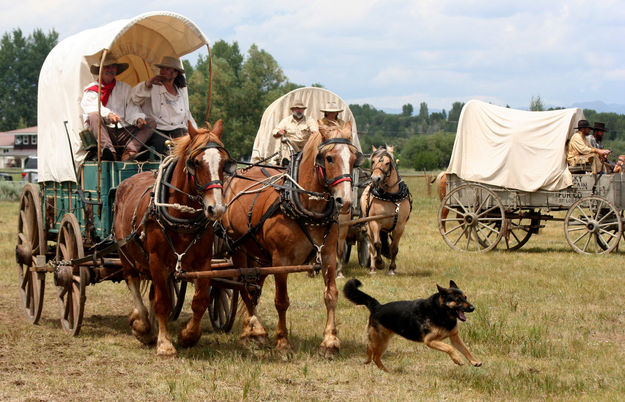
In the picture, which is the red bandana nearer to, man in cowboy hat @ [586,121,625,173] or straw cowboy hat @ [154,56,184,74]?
straw cowboy hat @ [154,56,184,74]

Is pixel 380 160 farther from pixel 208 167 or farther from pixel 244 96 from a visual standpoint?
pixel 244 96

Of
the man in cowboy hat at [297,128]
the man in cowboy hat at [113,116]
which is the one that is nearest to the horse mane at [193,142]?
the man in cowboy hat at [113,116]

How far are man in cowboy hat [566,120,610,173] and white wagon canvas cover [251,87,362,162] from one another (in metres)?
4.76

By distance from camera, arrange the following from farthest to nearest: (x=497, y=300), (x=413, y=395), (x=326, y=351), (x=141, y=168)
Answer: (x=497, y=300), (x=141, y=168), (x=326, y=351), (x=413, y=395)

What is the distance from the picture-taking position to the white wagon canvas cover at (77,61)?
8844mm

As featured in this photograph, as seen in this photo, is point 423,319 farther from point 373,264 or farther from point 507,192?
point 507,192

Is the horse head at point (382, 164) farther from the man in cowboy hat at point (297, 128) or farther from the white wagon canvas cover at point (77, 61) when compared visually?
the white wagon canvas cover at point (77, 61)

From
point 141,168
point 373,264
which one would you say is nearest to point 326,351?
point 141,168

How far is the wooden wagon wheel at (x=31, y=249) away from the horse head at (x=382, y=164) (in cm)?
503

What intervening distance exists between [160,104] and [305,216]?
10.5 ft

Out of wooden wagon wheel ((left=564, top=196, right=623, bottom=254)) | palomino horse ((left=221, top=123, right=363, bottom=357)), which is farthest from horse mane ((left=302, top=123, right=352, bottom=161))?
wooden wagon wheel ((left=564, top=196, right=623, bottom=254))

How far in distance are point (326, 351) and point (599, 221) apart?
9.43 metres

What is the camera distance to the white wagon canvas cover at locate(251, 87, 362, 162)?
12750 millimetres

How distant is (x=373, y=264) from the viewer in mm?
13477
